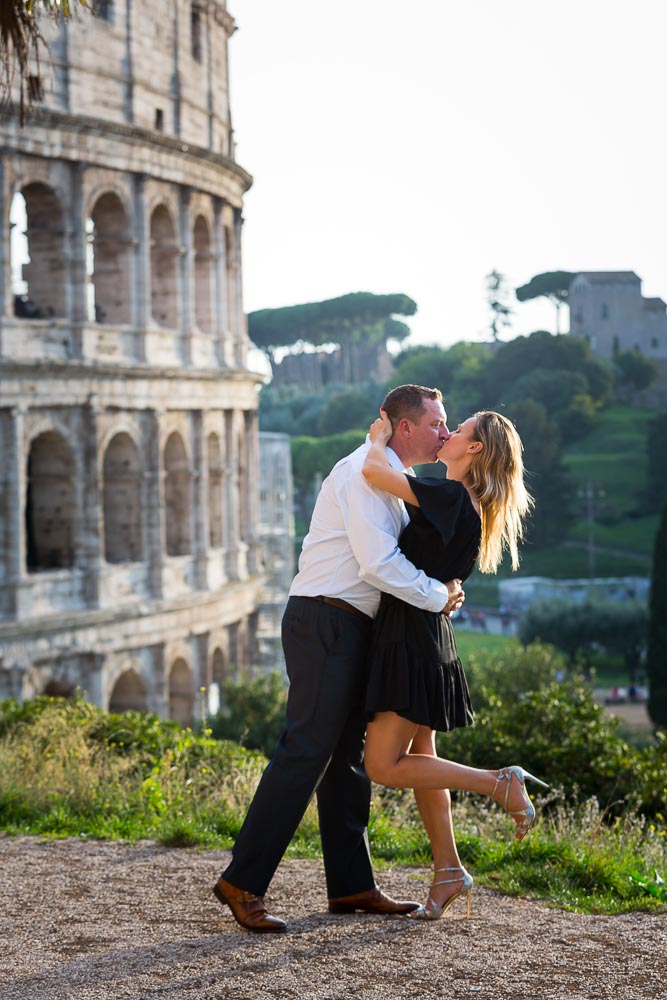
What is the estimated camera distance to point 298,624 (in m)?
5.38

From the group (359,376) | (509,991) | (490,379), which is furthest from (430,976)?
(359,376)

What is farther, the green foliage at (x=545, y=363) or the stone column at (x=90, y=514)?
the green foliage at (x=545, y=363)

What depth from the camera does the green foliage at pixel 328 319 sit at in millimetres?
93688

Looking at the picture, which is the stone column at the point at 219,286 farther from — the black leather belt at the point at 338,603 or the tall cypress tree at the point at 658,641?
the black leather belt at the point at 338,603

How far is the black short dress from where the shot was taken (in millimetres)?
5254

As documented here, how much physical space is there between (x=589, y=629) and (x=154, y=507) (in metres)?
26.2

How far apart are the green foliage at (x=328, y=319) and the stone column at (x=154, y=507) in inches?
2739

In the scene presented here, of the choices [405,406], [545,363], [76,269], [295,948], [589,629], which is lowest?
[589,629]

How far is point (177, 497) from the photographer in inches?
996

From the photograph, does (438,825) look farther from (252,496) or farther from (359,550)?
(252,496)

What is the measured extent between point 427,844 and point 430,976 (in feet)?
6.47

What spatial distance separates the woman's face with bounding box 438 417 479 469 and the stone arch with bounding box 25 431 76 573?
1756 centimetres

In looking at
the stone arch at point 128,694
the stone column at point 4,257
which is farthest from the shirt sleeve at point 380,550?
the stone arch at point 128,694

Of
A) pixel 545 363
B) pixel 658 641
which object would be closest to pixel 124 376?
pixel 658 641
